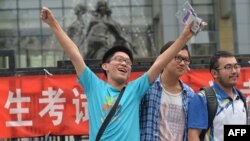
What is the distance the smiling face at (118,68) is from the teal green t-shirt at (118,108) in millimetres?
58

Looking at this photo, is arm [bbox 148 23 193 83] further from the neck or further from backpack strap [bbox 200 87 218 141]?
backpack strap [bbox 200 87 218 141]

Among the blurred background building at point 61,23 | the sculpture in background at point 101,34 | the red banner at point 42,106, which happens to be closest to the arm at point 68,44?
the red banner at point 42,106

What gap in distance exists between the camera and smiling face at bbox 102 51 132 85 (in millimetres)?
3441

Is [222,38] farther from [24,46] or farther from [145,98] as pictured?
[145,98]

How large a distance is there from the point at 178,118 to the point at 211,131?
→ 0.81 feet

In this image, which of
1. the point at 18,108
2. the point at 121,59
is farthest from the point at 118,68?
the point at 18,108

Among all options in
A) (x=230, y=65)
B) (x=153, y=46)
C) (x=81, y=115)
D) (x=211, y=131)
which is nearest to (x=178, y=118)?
(x=211, y=131)

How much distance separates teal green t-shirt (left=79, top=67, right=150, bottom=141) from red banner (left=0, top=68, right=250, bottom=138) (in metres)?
3.12

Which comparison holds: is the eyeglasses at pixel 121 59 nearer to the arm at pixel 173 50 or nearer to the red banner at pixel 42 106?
the arm at pixel 173 50

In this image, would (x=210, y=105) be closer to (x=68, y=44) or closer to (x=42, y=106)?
(x=68, y=44)

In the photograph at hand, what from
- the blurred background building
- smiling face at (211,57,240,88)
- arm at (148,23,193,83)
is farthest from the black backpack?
the blurred background building

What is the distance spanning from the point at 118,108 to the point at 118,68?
0.30 metres

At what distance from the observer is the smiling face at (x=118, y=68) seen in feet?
11.3

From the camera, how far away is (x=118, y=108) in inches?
130
